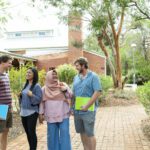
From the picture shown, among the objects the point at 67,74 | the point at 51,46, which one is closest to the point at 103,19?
the point at 67,74

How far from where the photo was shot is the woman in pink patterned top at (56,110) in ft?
20.3

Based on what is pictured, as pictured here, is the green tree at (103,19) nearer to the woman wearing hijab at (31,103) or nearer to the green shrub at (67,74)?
the green shrub at (67,74)

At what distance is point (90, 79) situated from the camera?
6.15 meters

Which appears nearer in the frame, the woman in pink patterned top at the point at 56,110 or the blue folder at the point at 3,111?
the blue folder at the point at 3,111

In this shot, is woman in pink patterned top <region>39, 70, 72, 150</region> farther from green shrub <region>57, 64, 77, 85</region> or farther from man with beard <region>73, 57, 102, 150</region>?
green shrub <region>57, 64, 77, 85</region>

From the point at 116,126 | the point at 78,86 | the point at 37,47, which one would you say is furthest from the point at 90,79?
the point at 37,47

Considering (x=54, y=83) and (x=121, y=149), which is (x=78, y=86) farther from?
(x=121, y=149)

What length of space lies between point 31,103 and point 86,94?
1.02 m

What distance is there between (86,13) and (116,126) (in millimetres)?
10759

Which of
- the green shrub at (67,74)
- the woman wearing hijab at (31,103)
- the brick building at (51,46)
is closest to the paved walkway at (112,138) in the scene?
the woman wearing hijab at (31,103)

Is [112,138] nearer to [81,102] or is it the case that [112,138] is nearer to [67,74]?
[81,102]

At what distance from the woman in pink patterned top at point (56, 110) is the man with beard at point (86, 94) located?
0.63 ft

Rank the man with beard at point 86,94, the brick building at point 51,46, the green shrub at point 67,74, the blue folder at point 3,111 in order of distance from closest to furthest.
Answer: the blue folder at point 3,111 < the man with beard at point 86,94 < the green shrub at point 67,74 < the brick building at point 51,46

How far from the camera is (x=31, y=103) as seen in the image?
650 centimetres
